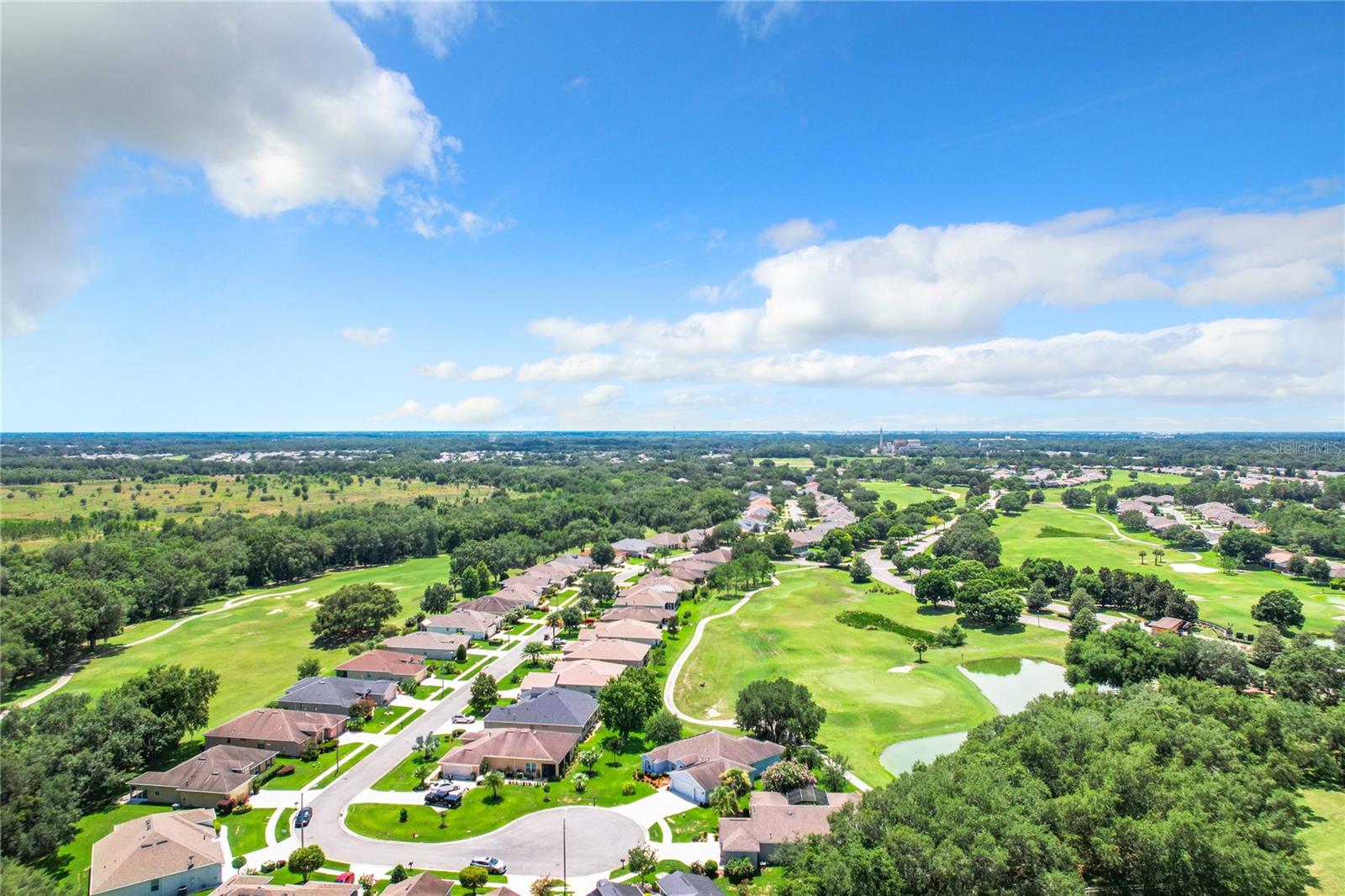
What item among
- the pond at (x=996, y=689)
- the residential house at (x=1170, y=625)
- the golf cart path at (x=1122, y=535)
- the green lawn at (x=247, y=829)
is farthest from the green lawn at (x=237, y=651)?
the golf cart path at (x=1122, y=535)

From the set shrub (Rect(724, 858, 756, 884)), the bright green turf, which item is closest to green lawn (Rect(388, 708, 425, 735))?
shrub (Rect(724, 858, 756, 884))

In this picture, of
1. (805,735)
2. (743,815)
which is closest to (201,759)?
(743,815)

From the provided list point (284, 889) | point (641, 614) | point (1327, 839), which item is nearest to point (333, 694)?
point (284, 889)

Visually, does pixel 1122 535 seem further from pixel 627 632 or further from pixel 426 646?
pixel 426 646

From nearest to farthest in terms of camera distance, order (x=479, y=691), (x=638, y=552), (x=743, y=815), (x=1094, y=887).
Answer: (x=1094, y=887)
(x=743, y=815)
(x=479, y=691)
(x=638, y=552)

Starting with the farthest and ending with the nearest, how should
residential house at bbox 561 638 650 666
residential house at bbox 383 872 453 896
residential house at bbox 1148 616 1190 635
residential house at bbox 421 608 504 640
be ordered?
residential house at bbox 421 608 504 640, residential house at bbox 1148 616 1190 635, residential house at bbox 561 638 650 666, residential house at bbox 383 872 453 896

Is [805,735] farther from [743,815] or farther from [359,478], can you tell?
[359,478]

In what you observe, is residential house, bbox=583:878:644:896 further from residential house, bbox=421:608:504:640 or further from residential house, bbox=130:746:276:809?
residential house, bbox=421:608:504:640
